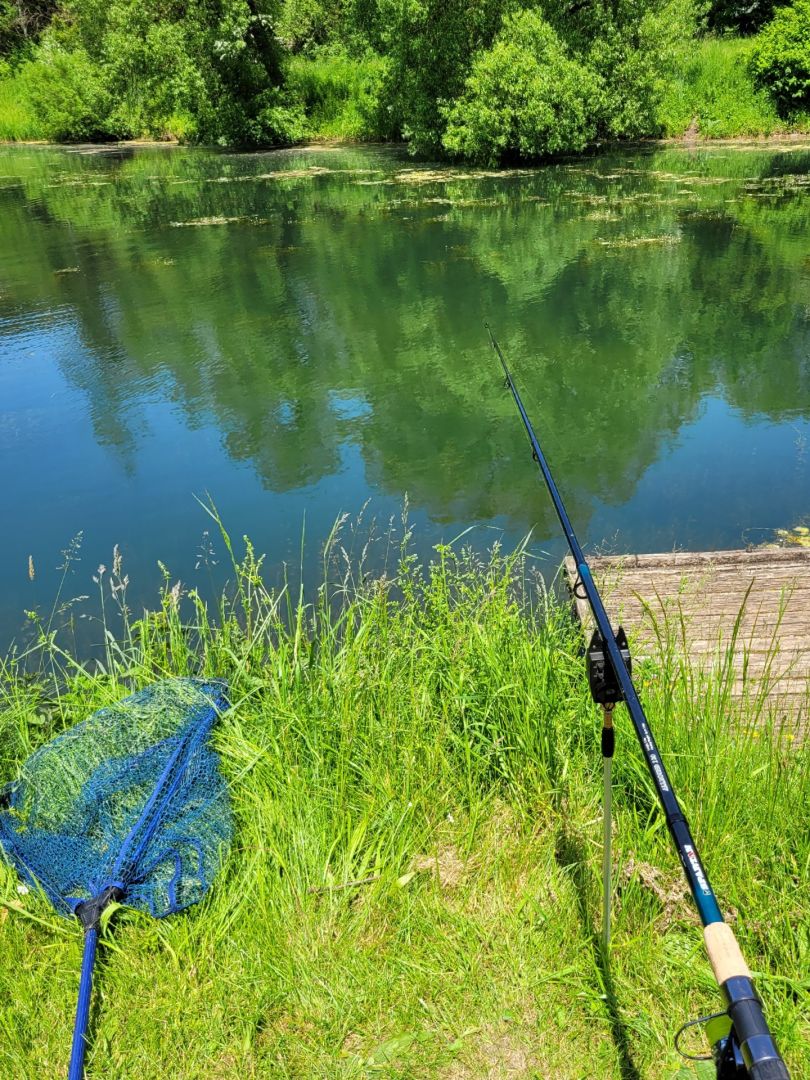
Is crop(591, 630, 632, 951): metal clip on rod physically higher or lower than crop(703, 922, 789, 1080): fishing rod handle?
lower

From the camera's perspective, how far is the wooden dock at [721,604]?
315 cm

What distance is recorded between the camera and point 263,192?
53.0 ft

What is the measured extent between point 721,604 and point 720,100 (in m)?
20.4

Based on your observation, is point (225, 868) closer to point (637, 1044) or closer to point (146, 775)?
point (146, 775)

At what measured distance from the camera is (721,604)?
359cm

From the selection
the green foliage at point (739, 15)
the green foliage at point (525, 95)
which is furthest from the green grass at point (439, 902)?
the green foliage at point (739, 15)

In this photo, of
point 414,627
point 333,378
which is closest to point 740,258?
point 333,378

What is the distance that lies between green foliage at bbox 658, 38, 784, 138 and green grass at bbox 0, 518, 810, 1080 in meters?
20.4

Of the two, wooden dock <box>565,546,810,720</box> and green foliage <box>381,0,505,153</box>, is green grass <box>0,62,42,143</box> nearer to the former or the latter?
green foliage <box>381,0,505,153</box>

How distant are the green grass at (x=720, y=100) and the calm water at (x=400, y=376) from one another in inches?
268

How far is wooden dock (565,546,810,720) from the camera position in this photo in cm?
315

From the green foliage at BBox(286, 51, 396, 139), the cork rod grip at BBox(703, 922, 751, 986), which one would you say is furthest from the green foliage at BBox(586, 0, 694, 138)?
the cork rod grip at BBox(703, 922, 751, 986)

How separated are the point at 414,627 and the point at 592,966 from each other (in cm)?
152

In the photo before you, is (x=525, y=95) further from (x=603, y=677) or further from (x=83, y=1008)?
(x=83, y=1008)
